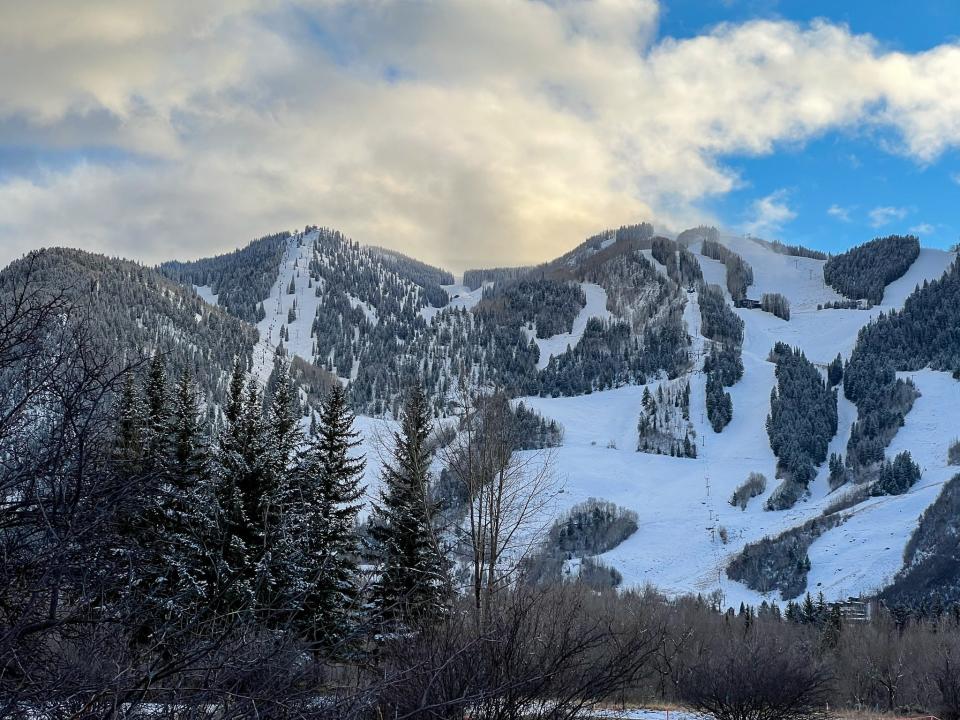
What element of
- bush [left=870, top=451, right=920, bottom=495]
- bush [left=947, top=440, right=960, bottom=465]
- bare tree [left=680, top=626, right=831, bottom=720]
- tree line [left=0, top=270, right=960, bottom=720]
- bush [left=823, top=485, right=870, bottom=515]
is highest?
bush [left=947, top=440, right=960, bottom=465]

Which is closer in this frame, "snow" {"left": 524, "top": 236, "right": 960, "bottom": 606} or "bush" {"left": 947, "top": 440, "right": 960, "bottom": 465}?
"snow" {"left": 524, "top": 236, "right": 960, "bottom": 606}

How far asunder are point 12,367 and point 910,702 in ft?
155

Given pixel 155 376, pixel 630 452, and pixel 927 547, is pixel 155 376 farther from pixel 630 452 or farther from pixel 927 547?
pixel 630 452

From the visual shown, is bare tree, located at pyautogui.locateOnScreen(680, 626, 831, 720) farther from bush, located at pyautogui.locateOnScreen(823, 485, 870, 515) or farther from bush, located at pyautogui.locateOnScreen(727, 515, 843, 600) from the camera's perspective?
bush, located at pyautogui.locateOnScreen(823, 485, 870, 515)

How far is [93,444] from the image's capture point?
3359mm

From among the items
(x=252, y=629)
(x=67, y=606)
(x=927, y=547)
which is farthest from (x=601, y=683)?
(x=927, y=547)

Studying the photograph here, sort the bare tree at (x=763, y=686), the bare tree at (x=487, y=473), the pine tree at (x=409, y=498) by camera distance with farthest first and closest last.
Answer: the bare tree at (x=763, y=686) < the pine tree at (x=409, y=498) < the bare tree at (x=487, y=473)

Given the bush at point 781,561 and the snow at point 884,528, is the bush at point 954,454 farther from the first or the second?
the bush at point 781,561

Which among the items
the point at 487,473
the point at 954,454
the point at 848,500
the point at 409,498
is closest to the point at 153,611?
the point at 487,473

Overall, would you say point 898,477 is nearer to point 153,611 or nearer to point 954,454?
point 954,454

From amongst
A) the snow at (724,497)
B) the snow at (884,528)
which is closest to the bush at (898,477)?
the snow at (884,528)

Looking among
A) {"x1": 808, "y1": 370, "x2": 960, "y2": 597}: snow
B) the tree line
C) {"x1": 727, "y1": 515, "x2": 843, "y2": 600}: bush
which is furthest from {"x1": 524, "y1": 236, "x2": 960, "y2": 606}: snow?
the tree line

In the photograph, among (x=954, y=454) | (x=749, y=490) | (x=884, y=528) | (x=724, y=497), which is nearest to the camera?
(x=884, y=528)

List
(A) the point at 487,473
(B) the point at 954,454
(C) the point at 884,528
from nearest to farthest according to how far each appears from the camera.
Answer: (A) the point at 487,473
(C) the point at 884,528
(B) the point at 954,454
